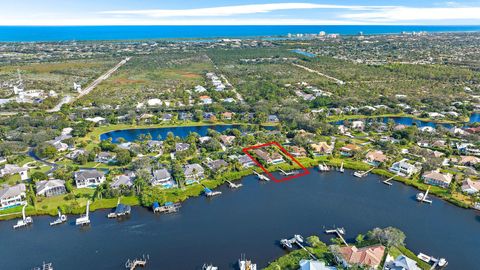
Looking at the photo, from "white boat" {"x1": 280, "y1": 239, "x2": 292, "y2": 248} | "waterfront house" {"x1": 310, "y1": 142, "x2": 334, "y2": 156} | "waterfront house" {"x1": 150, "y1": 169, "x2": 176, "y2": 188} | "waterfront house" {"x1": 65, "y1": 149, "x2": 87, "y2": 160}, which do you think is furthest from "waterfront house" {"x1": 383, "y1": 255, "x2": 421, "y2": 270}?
"waterfront house" {"x1": 65, "y1": 149, "x2": 87, "y2": 160}

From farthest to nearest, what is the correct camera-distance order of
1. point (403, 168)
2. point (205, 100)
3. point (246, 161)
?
point (205, 100)
point (246, 161)
point (403, 168)

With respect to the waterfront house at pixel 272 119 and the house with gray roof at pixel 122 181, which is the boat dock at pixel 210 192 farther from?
the waterfront house at pixel 272 119

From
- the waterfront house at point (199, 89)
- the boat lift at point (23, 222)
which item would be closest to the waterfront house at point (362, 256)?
the boat lift at point (23, 222)

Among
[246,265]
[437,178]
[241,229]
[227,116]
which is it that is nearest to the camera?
[246,265]

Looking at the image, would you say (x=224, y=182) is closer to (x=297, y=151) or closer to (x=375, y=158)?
(x=297, y=151)

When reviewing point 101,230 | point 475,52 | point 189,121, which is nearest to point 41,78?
point 189,121

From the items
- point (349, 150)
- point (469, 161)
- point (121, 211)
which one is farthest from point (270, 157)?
point (469, 161)

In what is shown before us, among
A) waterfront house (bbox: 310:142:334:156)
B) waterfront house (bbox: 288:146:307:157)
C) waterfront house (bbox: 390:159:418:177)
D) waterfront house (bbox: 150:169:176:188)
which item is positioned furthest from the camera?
waterfront house (bbox: 310:142:334:156)

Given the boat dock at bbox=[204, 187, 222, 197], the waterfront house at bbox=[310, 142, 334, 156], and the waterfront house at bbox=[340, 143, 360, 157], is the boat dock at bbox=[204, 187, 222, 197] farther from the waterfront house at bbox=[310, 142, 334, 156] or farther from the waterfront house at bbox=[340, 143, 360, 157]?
the waterfront house at bbox=[340, 143, 360, 157]
